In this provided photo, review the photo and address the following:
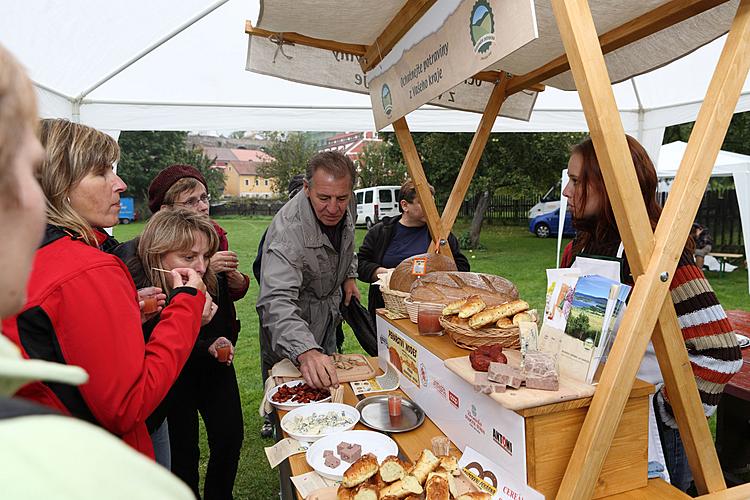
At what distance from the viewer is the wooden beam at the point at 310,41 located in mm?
2599

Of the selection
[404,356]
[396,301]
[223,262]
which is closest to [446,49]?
[396,301]

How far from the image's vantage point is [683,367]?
1.41 meters

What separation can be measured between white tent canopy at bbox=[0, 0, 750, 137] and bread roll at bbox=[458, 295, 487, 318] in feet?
10.7

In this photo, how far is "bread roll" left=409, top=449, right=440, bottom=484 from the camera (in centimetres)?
152

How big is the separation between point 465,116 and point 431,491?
4431 mm

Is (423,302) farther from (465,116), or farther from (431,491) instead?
(465,116)

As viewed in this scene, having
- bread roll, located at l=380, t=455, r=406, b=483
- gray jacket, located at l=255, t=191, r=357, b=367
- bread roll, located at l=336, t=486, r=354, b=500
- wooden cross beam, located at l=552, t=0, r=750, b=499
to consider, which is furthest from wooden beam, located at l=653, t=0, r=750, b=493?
gray jacket, located at l=255, t=191, r=357, b=367

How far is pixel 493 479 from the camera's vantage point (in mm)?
1533

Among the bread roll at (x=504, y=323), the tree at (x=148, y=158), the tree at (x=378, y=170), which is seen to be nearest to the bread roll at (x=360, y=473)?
the bread roll at (x=504, y=323)

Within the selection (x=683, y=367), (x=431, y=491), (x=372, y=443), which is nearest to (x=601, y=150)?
(x=683, y=367)

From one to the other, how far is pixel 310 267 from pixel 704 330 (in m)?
2.04

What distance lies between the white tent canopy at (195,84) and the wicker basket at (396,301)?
286 cm

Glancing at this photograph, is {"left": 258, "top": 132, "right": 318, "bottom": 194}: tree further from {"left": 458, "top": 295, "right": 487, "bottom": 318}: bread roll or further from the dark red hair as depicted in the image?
{"left": 458, "top": 295, "right": 487, "bottom": 318}: bread roll

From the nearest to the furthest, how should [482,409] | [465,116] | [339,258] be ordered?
[482,409] → [339,258] → [465,116]
